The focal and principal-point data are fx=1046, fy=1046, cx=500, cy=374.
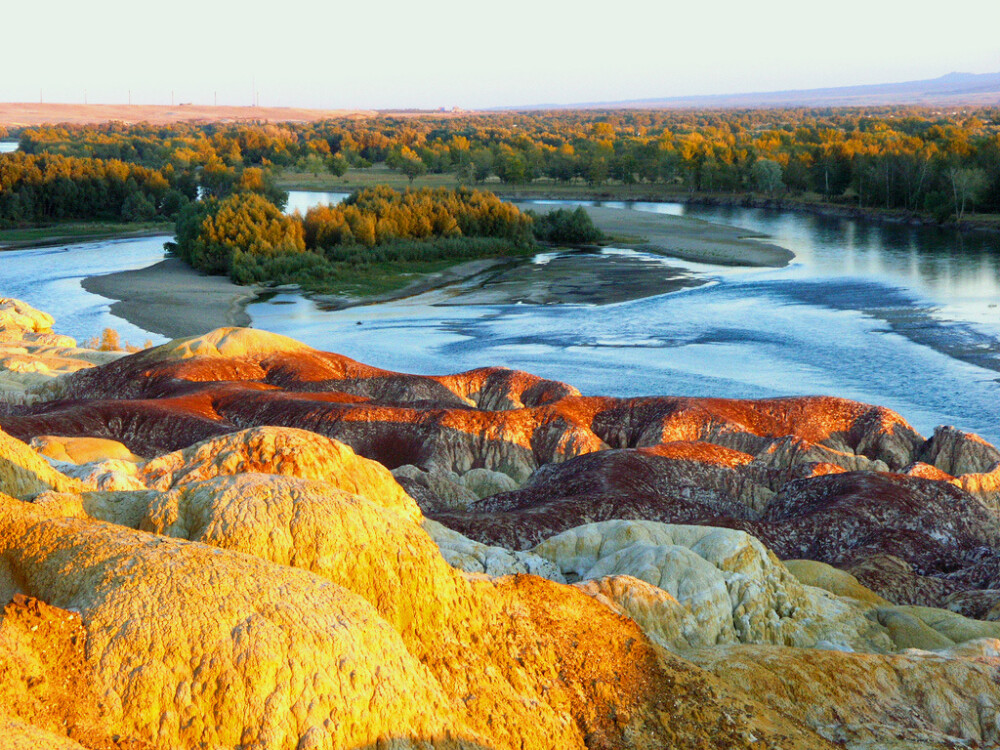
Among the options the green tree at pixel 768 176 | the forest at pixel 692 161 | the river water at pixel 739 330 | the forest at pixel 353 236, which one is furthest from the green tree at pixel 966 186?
the forest at pixel 353 236

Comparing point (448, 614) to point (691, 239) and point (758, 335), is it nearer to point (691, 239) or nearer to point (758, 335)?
point (758, 335)

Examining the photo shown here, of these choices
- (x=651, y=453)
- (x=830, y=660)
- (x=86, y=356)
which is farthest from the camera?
(x=86, y=356)

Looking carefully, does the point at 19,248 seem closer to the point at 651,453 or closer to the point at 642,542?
the point at 651,453

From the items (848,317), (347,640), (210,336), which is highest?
(347,640)

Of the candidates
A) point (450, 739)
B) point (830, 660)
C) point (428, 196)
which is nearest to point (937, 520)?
point (830, 660)

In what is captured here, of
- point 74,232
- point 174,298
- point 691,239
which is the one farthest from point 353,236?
point 74,232

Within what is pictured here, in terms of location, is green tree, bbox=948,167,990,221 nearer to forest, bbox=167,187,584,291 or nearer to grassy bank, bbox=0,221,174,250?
forest, bbox=167,187,584,291

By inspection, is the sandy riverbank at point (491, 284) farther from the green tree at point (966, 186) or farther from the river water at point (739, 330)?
the green tree at point (966, 186)
